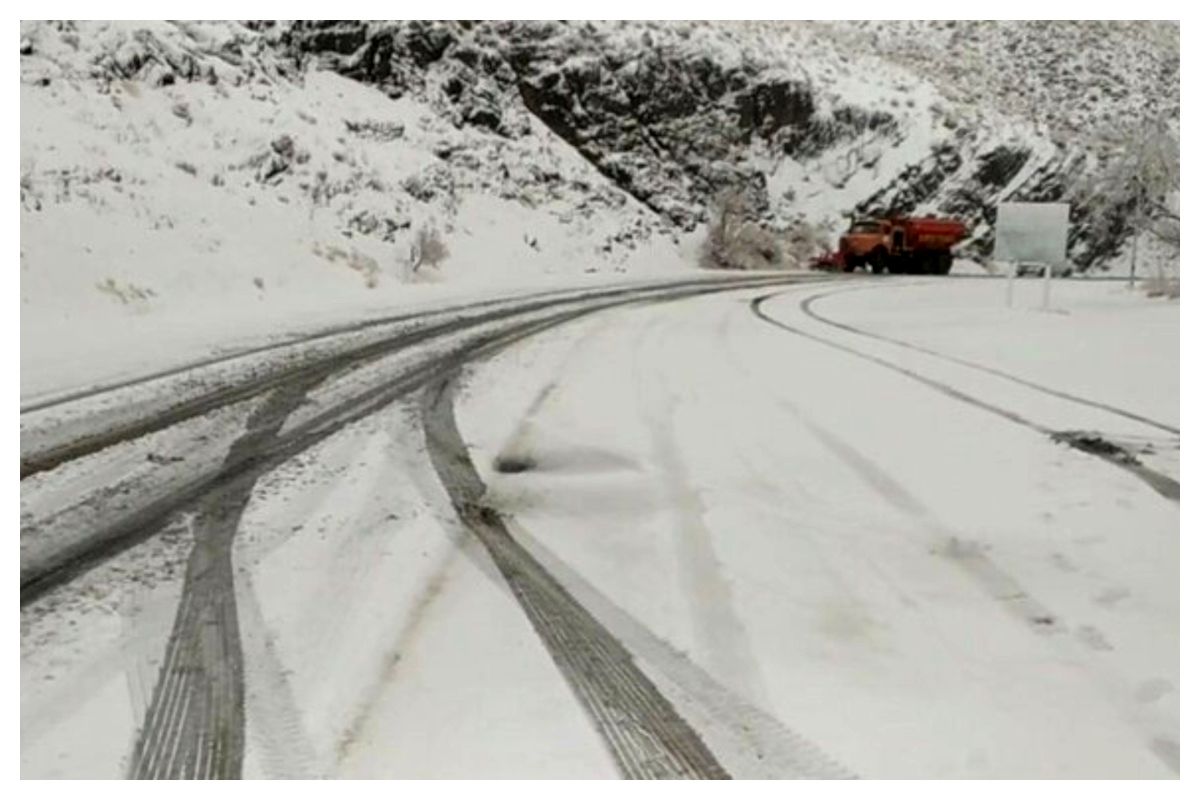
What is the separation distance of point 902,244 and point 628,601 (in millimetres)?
19913

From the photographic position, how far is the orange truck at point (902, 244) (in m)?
20.8

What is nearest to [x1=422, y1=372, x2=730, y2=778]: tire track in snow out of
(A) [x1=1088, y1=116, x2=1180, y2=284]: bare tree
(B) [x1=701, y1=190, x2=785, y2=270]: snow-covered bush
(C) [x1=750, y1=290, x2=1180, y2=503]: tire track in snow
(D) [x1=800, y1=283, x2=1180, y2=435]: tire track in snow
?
(C) [x1=750, y1=290, x2=1180, y2=503]: tire track in snow

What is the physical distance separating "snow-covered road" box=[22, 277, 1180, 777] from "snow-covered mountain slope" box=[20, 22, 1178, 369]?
86.1 inches

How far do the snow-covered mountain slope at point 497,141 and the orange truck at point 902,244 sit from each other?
0.43m

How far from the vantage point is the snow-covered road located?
2.21m

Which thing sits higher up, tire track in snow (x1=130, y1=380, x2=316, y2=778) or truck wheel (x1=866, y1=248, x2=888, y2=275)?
truck wheel (x1=866, y1=248, x2=888, y2=275)

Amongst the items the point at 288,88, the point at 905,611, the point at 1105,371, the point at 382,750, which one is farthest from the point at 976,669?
the point at 288,88

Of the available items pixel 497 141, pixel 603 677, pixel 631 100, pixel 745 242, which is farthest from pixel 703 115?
pixel 603 677

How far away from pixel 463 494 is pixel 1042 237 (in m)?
9.66


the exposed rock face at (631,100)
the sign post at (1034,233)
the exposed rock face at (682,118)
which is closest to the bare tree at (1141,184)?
the exposed rock face at (682,118)

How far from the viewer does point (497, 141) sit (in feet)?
60.9

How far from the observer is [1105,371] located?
7.22m

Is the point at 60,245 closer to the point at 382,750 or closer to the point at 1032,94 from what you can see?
the point at 382,750

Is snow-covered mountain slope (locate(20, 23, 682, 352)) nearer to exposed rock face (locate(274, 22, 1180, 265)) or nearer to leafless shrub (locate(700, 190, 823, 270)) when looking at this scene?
exposed rock face (locate(274, 22, 1180, 265))
